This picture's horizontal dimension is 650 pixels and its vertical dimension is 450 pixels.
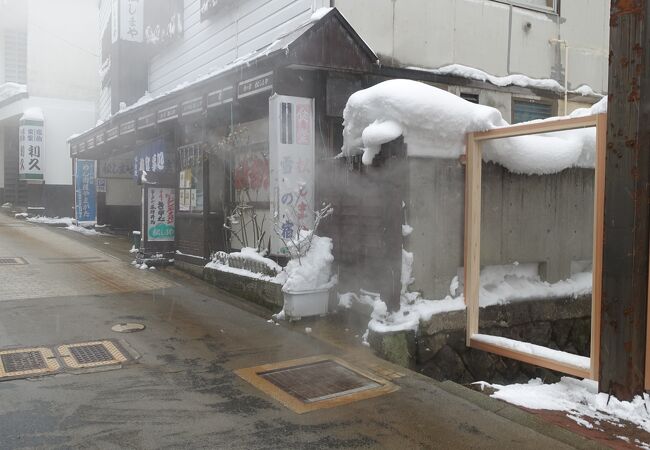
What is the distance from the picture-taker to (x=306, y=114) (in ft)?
23.6

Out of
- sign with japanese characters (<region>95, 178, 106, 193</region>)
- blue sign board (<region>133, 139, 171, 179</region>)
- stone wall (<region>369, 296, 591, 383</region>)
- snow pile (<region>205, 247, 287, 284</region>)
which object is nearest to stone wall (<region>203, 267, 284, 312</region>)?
snow pile (<region>205, 247, 287, 284</region>)

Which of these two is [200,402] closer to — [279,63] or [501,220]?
[501,220]

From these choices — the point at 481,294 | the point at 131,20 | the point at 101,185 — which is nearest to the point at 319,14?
the point at 481,294

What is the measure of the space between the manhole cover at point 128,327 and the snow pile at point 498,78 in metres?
5.36

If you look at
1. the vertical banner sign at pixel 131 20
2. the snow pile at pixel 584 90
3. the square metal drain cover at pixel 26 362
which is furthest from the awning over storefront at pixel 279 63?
the snow pile at pixel 584 90

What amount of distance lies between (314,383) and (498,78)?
6570mm

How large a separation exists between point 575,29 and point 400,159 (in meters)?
6.44

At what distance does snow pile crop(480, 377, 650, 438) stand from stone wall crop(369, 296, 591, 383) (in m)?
0.93

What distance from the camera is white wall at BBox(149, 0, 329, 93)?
806 centimetres

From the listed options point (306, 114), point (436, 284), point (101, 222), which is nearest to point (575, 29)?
point (306, 114)

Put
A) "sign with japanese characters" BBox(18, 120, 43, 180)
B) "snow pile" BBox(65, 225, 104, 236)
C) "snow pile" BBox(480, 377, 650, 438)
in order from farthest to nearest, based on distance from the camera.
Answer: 1. "sign with japanese characters" BBox(18, 120, 43, 180)
2. "snow pile" BBox(65, 225, 104, 236)
3. "snow pile" BBox(480, 377, 650, 438)

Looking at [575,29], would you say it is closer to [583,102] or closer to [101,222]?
[583,102]

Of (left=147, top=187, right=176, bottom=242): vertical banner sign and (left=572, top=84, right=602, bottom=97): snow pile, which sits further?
(left=147, top=187, right=176, bottom=242): vertical banner sign

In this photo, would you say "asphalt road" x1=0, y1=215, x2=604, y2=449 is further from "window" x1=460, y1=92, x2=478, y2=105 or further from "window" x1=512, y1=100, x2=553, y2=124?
"window" x1=512, y1=100, x2=553, y2=124
